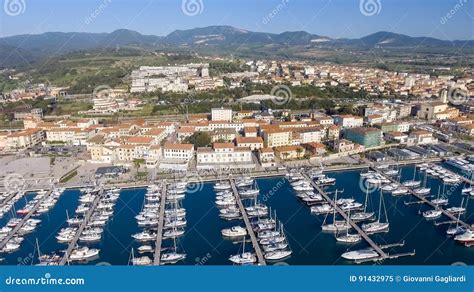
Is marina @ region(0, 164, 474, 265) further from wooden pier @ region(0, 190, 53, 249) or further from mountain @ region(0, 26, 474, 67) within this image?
mountain @ region(0, 26, 474, 67)

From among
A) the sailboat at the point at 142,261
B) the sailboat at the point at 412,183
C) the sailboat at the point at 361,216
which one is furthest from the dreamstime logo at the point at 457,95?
the sailboat at the point at 142,261

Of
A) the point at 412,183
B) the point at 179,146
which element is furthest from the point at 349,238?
the point at 179,146

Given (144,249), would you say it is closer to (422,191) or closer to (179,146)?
(179,146)

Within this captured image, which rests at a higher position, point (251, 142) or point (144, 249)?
point (251, 142)

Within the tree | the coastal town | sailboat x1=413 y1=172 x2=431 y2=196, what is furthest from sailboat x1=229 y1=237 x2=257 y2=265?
the tree

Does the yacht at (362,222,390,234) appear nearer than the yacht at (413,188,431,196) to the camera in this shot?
Yes

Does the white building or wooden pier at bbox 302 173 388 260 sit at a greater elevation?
the white building

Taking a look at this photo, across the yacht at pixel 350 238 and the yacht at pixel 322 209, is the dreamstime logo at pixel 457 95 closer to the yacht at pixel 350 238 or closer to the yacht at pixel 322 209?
the yacht at pixel 322 209
